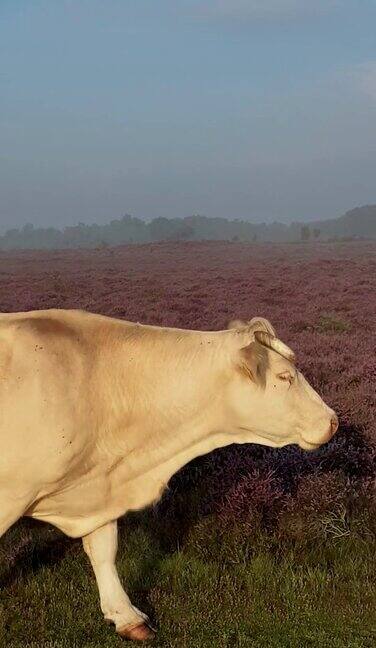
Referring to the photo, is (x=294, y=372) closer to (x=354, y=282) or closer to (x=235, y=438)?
(x=235, y=438)

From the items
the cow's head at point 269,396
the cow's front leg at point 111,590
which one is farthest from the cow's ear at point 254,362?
the cow's front leg at point 111,590

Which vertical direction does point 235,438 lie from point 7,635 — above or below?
above

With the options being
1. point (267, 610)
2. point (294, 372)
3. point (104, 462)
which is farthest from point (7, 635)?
point (294, 372)

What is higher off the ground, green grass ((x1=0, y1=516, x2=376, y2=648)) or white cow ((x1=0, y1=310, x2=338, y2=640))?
white cow ((x1=0, y1=310, x2=338, y2=640))

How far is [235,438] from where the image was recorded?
154 inches

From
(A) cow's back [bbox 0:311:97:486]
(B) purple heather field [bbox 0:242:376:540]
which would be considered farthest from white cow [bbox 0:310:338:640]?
(B) purple heather field [bbox 0:242:376:540]

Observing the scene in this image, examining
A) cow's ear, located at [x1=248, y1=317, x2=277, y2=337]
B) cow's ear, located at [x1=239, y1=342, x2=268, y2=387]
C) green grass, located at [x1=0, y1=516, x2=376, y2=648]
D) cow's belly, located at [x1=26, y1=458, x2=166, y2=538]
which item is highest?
cow's ear, located at [x1=248, y1=317, x2=277, y2=337]

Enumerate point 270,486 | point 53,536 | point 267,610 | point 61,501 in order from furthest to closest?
1. point 270,486
2. point 53,536
3. point 267,610
4. point 61,501

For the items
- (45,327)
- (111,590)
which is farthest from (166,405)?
(111,590)

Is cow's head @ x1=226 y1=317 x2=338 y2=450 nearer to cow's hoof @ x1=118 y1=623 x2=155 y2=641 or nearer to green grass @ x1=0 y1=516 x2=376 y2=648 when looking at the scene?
green grass @ x1=0 y1=516 x2=376 y2=648

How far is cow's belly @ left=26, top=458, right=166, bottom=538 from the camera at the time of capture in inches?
148

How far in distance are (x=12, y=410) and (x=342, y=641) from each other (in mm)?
2378

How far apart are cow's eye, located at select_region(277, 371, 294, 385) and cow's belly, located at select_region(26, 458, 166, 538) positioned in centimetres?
99

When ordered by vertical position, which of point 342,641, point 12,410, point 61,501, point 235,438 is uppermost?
point 12,410
